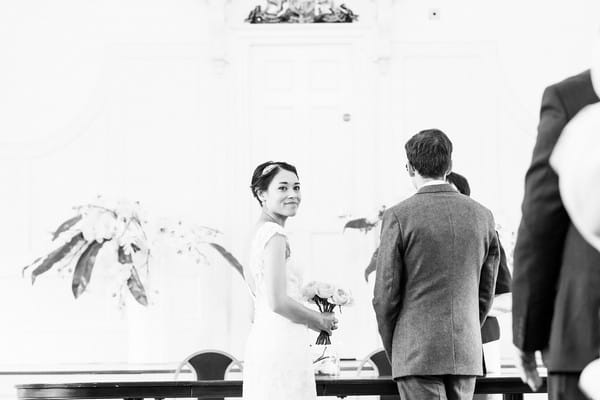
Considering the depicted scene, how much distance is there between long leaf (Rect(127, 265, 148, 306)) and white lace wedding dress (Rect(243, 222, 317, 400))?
5.84ft

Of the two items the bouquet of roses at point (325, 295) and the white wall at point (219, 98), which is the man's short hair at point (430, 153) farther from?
the white wall at point (219, 98)

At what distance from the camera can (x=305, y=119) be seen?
23.4 feet

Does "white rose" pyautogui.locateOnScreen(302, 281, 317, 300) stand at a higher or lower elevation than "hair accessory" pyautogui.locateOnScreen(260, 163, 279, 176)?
lower

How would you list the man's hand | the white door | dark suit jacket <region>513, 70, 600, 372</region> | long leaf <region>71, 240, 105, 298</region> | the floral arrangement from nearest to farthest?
dark suit jacket <region>513, 70, 600, 372</region> → the man's hand → the floral arrangement → long leaf <region>71, 240, 105, 298</region> → the white door

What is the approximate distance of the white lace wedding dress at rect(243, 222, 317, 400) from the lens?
334 centimetres

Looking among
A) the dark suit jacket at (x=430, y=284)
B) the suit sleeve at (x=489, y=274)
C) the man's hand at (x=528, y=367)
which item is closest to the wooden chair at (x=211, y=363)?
the dark suit jacket at (x=430, y=284)

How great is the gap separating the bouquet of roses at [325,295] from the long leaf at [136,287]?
68.5 inches

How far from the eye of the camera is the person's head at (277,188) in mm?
3555

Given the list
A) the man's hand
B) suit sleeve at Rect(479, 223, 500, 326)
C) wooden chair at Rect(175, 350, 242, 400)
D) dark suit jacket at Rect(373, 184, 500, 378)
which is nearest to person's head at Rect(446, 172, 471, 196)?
suit sleeve at Rect(479, 223, 500, 326)

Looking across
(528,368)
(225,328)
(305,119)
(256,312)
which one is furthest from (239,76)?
(528,368)

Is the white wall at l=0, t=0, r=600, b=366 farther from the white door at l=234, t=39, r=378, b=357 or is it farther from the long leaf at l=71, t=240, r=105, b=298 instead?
the long leaf at l=71, t=240, r=105, b=298

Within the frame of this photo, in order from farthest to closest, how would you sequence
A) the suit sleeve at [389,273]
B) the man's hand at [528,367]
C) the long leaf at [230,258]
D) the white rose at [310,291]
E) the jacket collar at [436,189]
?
the long leaf at [230,258] < the white rose at [310,291] < the jacket collar at [436,189] < the suit sleeve at [389,273] < the man's hand at [528,367]

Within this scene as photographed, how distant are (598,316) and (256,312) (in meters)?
1.90

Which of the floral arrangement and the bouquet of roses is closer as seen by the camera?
the bouquet of roses
